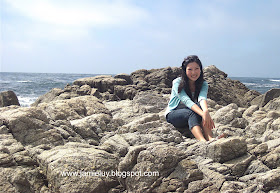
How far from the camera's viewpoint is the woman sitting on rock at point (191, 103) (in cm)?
547

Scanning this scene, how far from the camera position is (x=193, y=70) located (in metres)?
A: 6.16

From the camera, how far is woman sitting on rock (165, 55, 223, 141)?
547 centimetres

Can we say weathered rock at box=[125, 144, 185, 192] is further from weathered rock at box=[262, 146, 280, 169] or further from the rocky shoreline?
weathered rock at box=[262, 146, 280, 169]

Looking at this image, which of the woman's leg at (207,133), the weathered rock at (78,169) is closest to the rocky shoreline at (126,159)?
the weathered rock at (78,169)

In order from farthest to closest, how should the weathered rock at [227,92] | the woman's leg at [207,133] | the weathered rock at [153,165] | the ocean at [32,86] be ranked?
the ocean at [32,86], the weathered rock at [227,92], the woman's leg at [207,133], the weathered rock at [153,165]

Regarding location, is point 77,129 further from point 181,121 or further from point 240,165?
point 240,165

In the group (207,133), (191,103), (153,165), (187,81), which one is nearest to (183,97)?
(191,103)

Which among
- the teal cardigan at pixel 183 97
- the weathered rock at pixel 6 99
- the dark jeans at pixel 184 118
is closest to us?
the dark jeans at pixel 184 118

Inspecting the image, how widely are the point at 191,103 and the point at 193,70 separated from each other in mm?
876

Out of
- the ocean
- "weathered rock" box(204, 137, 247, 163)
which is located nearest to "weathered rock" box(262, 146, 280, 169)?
"weathered rock" box(204, 137, 247, 163)

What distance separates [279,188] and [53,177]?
3431 mm

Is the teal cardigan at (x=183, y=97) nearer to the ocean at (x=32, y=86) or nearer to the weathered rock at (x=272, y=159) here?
the weathered rock at (x=272, y=159)

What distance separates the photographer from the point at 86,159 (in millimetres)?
4230

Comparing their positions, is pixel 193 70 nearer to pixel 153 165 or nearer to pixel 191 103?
pixel 191 103
